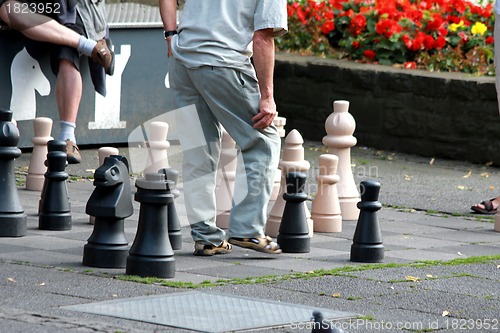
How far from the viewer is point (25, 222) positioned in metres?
6.43

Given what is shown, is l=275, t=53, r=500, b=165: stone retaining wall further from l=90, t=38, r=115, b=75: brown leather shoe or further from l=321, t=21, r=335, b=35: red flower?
l=90, t=38, r=115, b=75: brown leather shoe

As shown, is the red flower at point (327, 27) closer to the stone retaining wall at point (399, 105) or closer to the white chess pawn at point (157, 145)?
the stone retaining wall at point (399, 105)

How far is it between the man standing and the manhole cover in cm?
120

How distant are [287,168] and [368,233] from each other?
40.6 inches

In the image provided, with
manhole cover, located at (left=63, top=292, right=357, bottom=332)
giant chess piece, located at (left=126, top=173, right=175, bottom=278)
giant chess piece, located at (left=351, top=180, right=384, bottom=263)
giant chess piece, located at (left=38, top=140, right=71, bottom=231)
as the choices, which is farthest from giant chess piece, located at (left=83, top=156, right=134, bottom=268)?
giant chess piece, located at (left=351, top=180, right=384, bottom=263)

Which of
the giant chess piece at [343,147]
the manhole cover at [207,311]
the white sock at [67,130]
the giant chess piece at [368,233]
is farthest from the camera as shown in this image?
the white sock at [67,130]

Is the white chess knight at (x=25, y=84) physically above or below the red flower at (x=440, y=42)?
below

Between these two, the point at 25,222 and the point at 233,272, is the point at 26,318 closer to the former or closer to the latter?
the point at 233,272

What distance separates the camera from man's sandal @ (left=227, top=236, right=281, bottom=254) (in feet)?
20.3

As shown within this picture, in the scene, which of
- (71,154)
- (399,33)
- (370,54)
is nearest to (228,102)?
(71,154)

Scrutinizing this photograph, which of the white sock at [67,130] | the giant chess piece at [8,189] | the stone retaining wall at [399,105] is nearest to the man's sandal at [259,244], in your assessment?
the giant chess piece at [8,189]

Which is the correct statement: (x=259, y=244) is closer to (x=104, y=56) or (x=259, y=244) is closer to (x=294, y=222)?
(x=294, y=222)

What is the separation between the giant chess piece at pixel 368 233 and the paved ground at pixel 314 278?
0.10 metres

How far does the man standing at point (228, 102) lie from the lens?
233 inches
